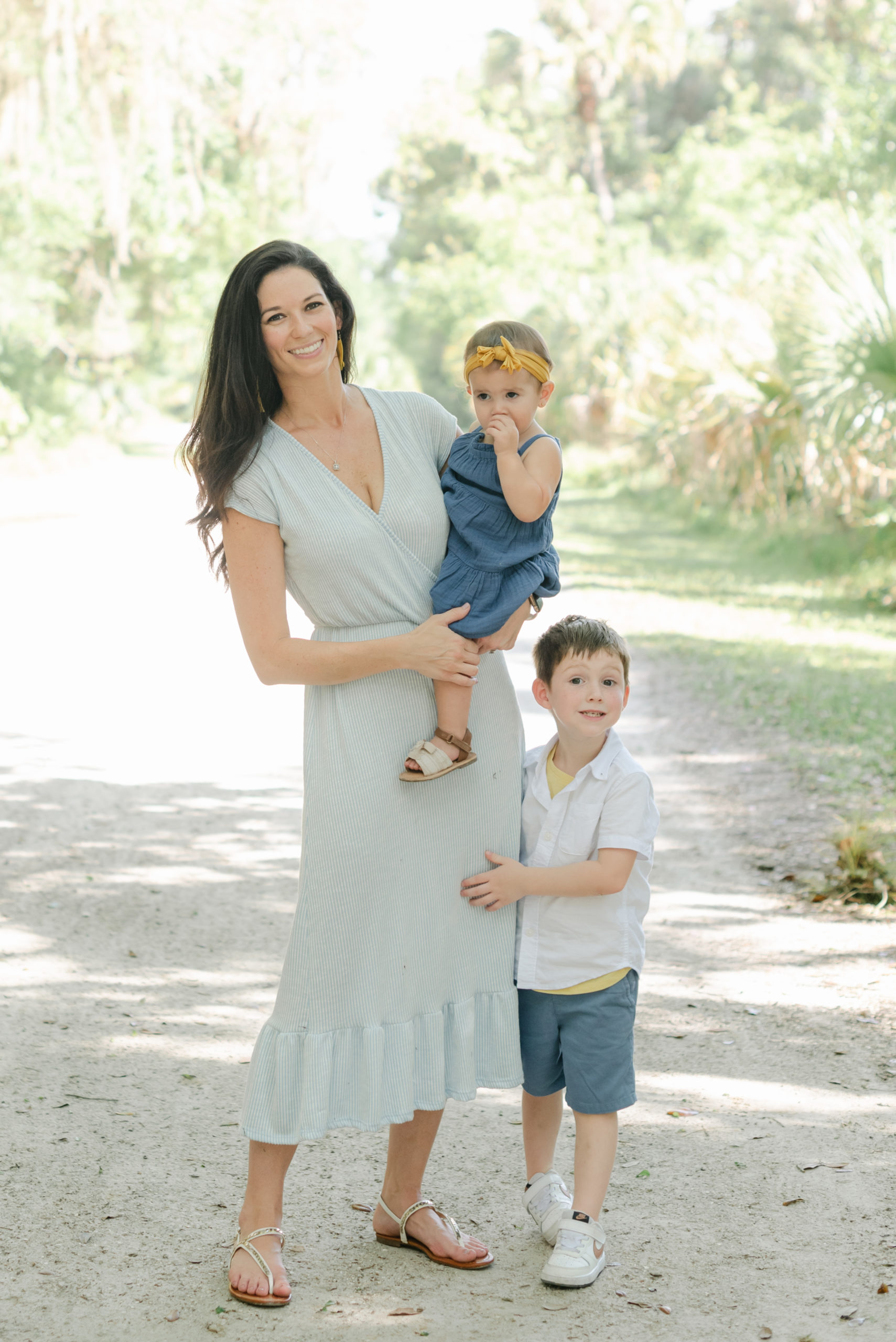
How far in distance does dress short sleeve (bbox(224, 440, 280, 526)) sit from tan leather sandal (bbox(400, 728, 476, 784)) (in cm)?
53

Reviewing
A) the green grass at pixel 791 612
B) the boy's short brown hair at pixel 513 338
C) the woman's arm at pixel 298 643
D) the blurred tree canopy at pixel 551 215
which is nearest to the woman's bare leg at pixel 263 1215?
the woman's arm at pixel 298 643

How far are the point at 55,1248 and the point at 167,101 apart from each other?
14.4m

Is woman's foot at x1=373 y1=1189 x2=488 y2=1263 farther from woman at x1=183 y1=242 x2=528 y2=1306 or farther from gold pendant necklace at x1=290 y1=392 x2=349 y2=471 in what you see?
gold pendant necklace at x1=290 y1=392 x2=349 y2=471

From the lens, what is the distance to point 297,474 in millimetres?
2748

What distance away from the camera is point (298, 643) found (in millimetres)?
2756

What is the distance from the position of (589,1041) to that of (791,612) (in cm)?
1051

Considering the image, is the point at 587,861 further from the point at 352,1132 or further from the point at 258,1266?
the point at 352,1132

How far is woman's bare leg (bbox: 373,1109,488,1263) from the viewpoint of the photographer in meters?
3.00

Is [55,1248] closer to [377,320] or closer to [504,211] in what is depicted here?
[504,211]

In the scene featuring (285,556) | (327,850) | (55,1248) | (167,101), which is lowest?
(55,1248)

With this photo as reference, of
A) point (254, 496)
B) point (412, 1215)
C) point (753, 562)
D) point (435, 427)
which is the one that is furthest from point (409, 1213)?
point (753, 562)

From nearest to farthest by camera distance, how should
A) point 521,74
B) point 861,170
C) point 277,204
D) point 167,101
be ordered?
point 167,101
point 277,204
point 861,170
point 521,74

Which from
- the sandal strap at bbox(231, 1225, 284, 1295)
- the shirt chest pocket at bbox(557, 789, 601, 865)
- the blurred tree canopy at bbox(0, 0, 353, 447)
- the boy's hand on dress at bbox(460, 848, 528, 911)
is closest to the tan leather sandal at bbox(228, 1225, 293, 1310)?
the sandal strap at bbox(231, 1225, 284, 1295)

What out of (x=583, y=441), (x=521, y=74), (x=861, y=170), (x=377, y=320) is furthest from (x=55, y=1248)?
(x=377, y=320)
